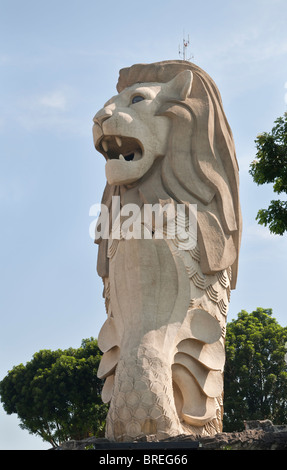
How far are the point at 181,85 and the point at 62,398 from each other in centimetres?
1053

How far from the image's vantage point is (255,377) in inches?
730

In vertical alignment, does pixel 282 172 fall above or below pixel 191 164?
below

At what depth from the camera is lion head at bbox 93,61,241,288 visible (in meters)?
11.6

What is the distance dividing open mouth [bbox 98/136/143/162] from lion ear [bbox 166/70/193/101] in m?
1.25

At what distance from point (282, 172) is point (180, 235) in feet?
9.96

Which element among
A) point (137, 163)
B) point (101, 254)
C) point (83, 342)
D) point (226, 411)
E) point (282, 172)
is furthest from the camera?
point (83, 342)

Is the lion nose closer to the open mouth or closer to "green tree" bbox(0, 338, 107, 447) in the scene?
the open mouth

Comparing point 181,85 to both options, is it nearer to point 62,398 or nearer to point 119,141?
point 119,141

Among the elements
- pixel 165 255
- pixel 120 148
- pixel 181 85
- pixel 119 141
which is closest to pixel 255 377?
pixel 165 255

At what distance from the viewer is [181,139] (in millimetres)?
11883

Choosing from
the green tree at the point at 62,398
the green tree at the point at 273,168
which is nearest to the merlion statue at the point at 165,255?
the green tree at the point at 273,168

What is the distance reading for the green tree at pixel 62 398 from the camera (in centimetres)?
1873

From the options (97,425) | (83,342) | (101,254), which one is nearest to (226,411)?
(97,425)

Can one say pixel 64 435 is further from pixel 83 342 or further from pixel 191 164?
pixel 191 164
